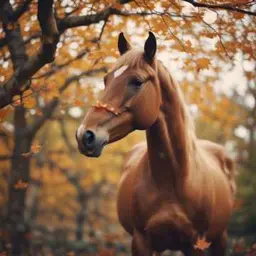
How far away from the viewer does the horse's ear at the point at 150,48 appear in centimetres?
331

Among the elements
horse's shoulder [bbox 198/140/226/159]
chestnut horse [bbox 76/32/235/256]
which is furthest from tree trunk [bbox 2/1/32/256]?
chestnut horse [bbox 76/32/235/256]

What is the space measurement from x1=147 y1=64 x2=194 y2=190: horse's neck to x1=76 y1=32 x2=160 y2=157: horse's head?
0.71ft

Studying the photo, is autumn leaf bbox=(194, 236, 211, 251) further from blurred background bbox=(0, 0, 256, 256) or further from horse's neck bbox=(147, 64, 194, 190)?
blurred background bbox=(0, 0, 256, 256)

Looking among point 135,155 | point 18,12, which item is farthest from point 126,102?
point 135,155

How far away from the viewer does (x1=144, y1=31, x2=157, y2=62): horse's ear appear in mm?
3307

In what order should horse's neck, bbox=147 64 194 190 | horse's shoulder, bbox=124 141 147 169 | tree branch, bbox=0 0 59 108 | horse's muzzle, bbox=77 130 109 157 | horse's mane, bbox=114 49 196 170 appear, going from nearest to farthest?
1. horse's muzzle, bbox=77 130 109 157
2. horse's mane, bbox=114 49 196 170
3. tree branch, bbox=0 0 59 108
4. horse's neck, bbox=147 64 194 190
5. horse's shoulder, bbox=124 141 147 169

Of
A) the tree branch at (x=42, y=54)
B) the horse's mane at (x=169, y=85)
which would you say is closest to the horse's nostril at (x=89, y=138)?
the horse's mane at (x=169, y=85)

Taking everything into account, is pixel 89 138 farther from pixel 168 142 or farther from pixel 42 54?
pixel 42 54

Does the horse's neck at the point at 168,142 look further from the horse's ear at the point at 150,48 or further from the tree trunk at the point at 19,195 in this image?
the tree trunk at the point at 19,195

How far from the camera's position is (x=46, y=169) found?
17359 mm

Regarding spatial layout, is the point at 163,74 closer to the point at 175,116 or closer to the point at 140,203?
the point at 175,116

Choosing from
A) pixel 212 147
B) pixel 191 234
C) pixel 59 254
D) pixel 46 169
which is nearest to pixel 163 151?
pixel 191 234

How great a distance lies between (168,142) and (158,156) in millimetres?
155

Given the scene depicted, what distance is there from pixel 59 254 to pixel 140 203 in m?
6.53
